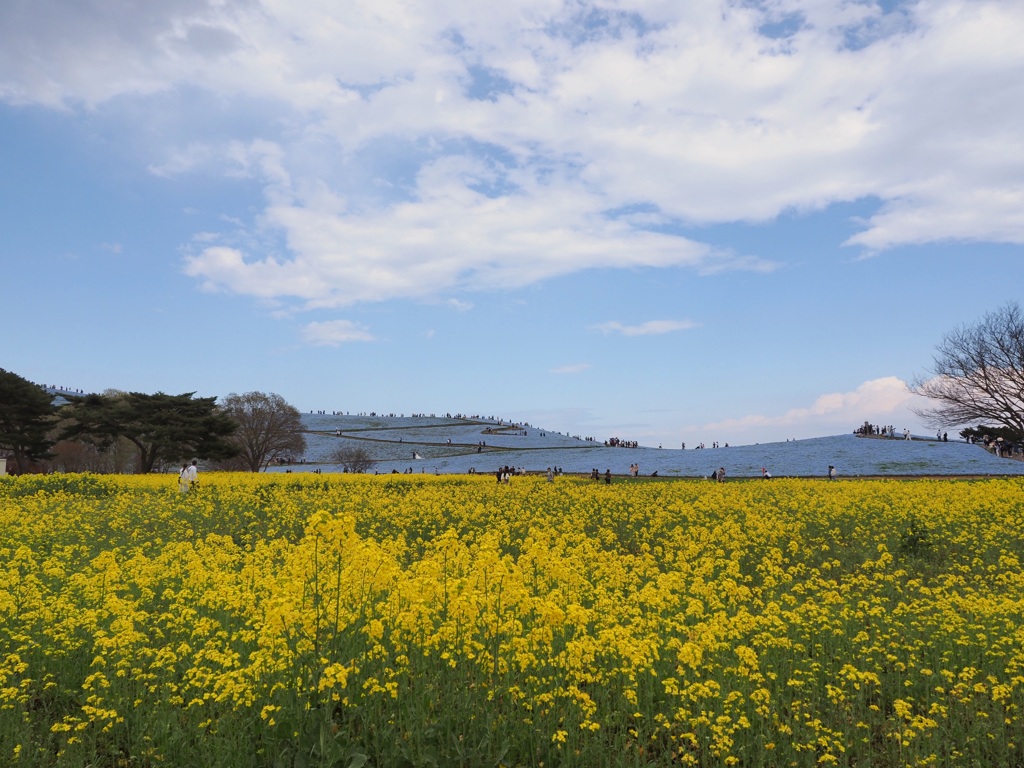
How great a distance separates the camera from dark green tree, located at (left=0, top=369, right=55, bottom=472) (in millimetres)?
52250

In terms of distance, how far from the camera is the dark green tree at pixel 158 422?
55125 mm

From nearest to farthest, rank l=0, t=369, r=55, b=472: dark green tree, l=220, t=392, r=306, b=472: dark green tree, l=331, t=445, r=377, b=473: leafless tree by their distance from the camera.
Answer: l=0, t=369, r=55, b=472: dark green tree → l=220, t=392, r=306, b=472: dark green tree → l=331, t=445, r=377, b=473: leafless tree

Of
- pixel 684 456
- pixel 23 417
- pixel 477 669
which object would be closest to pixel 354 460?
pixel 23 417

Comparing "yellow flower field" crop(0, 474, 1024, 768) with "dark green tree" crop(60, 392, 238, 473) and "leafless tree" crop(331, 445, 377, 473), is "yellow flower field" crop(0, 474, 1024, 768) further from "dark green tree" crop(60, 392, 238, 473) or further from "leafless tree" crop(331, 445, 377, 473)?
"leafless tree" crop(331, 445, 377, 473)

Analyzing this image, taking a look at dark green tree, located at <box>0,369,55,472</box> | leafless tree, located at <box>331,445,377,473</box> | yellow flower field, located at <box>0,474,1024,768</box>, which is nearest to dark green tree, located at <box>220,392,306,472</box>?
leafless tree, located at <box>331,445,377,473</box>

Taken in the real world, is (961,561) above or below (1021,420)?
below

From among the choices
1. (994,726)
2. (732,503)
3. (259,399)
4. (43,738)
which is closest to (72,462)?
(259,399)

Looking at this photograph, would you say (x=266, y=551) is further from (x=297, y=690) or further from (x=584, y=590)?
(x=297, y=690)

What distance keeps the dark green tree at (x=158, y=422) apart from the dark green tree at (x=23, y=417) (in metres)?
1.80

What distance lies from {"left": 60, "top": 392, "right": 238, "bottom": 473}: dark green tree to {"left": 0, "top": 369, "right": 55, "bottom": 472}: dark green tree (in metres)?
1.80

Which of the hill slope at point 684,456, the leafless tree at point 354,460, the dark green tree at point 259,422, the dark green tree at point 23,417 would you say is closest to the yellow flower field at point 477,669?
the hill slope at point 684,456

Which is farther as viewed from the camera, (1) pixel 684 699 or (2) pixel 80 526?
(2) pixel 80 526

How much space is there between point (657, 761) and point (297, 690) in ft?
10.7

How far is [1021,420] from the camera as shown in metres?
49.5
